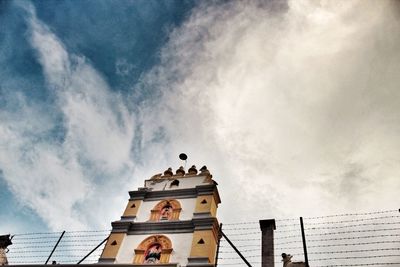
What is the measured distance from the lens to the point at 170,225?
17734 mm

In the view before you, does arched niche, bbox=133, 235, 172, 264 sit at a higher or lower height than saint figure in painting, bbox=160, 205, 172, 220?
lower

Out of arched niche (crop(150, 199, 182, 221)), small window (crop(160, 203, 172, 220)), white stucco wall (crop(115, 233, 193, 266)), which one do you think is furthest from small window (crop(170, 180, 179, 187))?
white stucco wall (crop(115, 233, 193, 266))

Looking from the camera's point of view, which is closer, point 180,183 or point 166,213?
point 166,213

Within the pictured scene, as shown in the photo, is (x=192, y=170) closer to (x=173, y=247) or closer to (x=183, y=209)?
(x=183, y=209)

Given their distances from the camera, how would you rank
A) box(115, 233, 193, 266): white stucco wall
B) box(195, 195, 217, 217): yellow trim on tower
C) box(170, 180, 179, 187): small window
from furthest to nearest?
box(170, 180, 179, 187): small window, box(195, 195, 217, 217): yellow trim on tower, box(115, 233, 193, 266): white stucco wall

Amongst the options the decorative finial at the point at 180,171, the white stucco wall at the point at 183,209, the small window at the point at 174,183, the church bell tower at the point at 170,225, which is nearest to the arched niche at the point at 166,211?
the church bell tower at the point at 170,225

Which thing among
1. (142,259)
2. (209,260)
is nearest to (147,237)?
(142,259)

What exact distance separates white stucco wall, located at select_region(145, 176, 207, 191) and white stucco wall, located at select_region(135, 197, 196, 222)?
1.10 m

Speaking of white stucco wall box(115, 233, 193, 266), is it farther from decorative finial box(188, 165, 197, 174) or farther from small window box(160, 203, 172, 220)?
decorative finial box(188, 165, 197, 174)

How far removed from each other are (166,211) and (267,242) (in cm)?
637

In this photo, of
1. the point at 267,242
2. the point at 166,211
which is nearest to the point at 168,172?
the point at 166,211

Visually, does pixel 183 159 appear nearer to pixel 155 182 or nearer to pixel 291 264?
pixel 155 182

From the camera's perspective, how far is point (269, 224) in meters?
16.9

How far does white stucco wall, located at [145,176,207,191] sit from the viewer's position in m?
20.4
